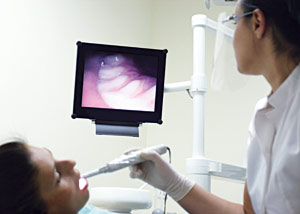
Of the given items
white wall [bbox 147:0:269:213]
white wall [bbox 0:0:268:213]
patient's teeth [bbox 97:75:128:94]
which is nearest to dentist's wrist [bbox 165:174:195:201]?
patient's teeth [bbox 97:75:128:94]

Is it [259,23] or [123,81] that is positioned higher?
[259,23]

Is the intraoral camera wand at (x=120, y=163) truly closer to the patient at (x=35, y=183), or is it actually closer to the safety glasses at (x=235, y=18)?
the patient at (x=35, y=183)

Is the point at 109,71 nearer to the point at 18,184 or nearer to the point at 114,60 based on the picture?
the point at 114,60

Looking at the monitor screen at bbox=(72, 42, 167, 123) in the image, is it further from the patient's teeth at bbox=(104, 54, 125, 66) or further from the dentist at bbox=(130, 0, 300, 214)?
the dentist at bbox=(130, 0, 300, 214)

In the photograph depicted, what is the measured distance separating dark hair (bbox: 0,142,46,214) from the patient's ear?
2.51ft

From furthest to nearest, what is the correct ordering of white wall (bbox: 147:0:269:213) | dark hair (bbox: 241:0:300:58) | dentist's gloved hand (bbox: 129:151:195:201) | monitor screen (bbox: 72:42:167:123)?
1. white wall (bbox: 147:0:269:213)
2. monitor screen (bbox: 72:42:167:123)
3. dentist's gloved hand (bbox: 129:151:195:201)
4. dark hair (bbox: 241:0:300:58)

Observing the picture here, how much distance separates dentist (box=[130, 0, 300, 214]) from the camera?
4.35ft

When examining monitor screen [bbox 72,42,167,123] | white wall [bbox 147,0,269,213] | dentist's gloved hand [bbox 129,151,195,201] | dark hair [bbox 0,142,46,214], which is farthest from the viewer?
white wall [bbox 147,0,269,213]

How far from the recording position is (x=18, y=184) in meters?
1.24

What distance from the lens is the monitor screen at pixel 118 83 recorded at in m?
2.03

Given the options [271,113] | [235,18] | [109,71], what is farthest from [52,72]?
[271,113]

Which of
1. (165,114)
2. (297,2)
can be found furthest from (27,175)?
(165,114)

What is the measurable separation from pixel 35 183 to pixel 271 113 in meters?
0.74

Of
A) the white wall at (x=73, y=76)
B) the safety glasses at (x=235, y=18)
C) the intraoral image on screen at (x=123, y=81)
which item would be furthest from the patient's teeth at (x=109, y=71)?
the white wall at (x=73, y=76)
